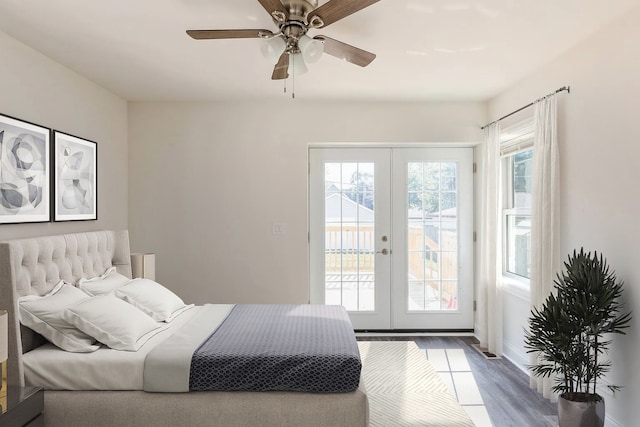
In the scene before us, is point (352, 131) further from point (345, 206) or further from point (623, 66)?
point (623, 66)

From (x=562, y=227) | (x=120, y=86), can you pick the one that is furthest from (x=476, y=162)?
(x=120, y=86)

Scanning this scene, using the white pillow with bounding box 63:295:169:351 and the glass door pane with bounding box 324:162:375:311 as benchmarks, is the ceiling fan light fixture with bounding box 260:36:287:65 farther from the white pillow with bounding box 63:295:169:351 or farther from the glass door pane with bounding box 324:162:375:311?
the glass door pane with bounding box 324:162:375:311

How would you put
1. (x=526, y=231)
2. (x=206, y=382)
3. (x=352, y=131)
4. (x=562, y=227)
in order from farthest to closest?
1. (x=352, y=131)
2. (x=526, y=231)
3. (x=562, y=227)
4. (x=206, y=382)

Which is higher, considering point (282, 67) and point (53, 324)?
point (282, 67)

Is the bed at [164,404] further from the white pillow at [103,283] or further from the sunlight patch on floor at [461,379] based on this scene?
the sunlight patch on floor at [461,379]

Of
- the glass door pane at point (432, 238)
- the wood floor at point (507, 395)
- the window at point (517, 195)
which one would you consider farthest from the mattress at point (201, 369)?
the glass door pane at point (432, 238)

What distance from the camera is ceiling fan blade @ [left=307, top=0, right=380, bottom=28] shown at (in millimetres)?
2035

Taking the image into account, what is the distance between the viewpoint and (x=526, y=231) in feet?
13.5

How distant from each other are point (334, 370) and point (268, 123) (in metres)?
3.04

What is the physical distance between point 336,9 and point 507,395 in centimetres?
296

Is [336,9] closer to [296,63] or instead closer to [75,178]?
[296,63]

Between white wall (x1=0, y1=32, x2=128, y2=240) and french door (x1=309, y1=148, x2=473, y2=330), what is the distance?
6.54 ft

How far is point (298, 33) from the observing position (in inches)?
91.2

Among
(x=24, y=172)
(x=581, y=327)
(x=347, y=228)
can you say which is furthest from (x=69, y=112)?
(x=581, y=327)
